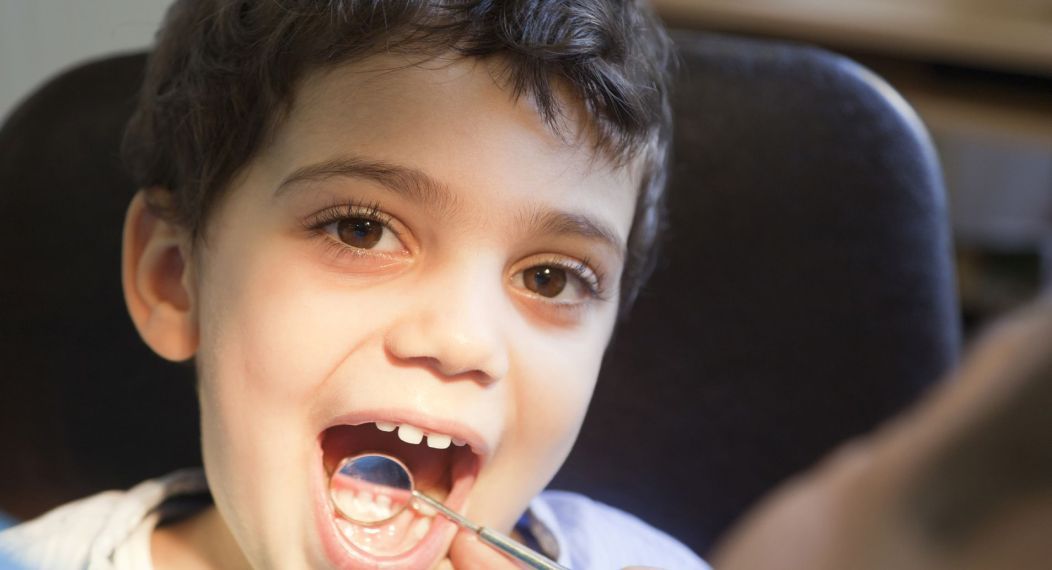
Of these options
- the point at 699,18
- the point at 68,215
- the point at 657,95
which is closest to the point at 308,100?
the point at 657,95

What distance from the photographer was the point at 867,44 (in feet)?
4.12

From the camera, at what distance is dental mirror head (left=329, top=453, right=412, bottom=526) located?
453mm

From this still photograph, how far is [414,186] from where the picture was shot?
1.41ft

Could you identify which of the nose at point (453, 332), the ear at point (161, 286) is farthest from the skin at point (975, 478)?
the ear at point (161, 286)

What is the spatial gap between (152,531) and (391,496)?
0.43 feet

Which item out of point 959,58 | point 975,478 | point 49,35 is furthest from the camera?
point 959,58

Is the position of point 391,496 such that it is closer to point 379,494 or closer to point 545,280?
point 379,494

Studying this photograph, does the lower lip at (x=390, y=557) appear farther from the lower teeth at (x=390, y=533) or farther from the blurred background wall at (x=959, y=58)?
the blurred background wall at (x=959, y=58)

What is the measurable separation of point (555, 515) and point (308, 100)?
9.1 inches

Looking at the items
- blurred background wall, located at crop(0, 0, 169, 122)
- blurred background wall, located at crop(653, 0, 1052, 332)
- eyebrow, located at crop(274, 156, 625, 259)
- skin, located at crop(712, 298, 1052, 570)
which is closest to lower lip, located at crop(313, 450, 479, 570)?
eyebrow, located at crop(274, 156, 625, 259)

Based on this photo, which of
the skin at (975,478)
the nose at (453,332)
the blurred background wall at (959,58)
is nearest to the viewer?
the skin at (975,478)

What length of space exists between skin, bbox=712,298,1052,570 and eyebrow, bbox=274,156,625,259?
0.21 metres

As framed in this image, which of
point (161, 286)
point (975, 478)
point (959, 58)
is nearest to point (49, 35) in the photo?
point (161, 286)

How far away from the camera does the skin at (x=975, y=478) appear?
0.20 m
